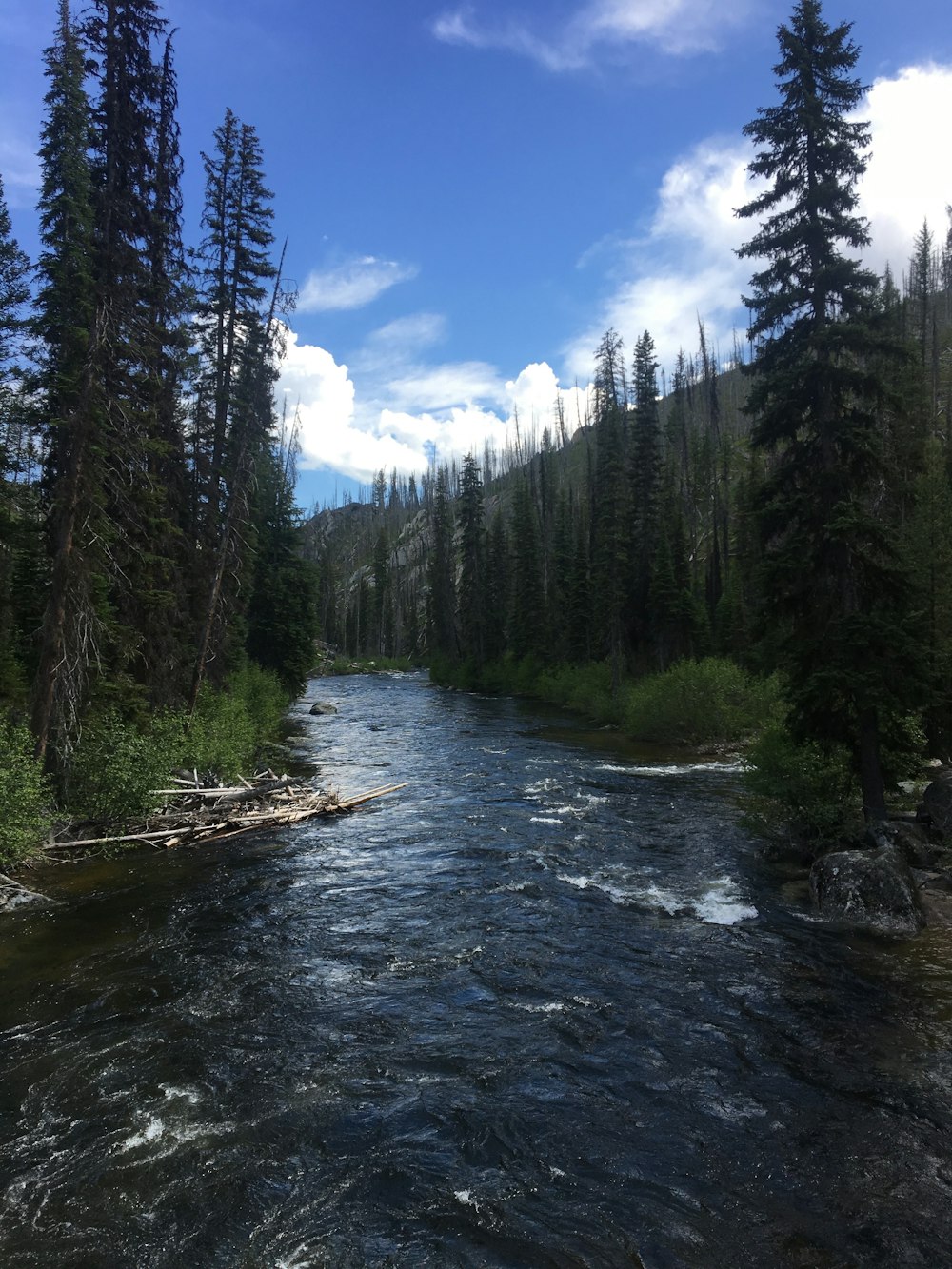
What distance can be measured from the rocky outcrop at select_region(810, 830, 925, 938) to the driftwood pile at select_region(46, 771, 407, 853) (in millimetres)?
11914

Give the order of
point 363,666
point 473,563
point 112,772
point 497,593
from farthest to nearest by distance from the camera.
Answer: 1. point 363,666
2. point 497,593
3. point 473,563
4. point 112,772

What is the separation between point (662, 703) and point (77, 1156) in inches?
1095

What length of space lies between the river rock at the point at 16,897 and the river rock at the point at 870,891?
12936mm

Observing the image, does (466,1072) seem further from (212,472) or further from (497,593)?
(497,593)

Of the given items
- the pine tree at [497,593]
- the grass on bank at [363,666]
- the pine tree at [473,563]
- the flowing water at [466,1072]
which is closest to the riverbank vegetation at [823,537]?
the flowing water at [466,1072]

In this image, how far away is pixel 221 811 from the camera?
17.6 metres

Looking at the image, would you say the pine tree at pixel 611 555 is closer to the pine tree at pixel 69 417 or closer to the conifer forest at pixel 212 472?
the conifer forest at pixel 212 472

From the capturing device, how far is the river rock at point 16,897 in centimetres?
1179

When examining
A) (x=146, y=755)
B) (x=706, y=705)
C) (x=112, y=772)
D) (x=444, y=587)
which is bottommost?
(x=706, y=705)

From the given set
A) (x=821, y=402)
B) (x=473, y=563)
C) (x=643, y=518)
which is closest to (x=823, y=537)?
(x=821, y=402)

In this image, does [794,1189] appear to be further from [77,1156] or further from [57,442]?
[57,442]

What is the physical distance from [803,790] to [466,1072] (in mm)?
10044

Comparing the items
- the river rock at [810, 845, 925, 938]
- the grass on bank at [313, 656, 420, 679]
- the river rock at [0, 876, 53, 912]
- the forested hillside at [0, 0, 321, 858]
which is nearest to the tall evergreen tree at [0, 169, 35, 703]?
the forested hillside at [0, 0, 321, 858]

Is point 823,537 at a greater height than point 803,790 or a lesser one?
greater
